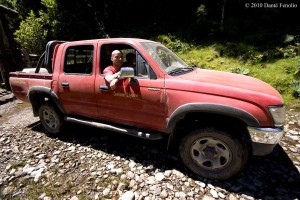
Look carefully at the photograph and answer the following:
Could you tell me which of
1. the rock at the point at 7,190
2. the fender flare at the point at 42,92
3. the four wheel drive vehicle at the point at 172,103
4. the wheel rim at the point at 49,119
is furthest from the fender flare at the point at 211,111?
the wheel rim at the point at 49,119

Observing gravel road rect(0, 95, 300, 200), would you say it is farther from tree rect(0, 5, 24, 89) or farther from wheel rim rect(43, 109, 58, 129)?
tree rect(0, 5, 24, 89)

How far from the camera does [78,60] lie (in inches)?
181

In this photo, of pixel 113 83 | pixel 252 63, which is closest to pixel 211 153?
pixel 113 83

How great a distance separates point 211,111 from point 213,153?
29.9 inches

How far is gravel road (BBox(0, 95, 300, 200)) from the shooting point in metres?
3.17

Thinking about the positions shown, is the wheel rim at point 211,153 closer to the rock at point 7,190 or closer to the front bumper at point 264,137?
the front bumper at point 264,137

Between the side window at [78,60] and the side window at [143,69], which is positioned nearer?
the side window at [143,69]

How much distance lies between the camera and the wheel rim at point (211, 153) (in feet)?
10.6

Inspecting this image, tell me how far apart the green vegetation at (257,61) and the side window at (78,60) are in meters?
5.83

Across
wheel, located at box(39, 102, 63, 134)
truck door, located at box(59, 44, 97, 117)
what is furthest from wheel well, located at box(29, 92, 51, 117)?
truck door, located at box(59, 44, 97, 117)

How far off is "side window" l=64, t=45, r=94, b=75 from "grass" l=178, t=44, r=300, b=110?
19.0ft

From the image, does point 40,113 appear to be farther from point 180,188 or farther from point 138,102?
point 180,188

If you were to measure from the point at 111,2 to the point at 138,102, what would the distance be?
17.5m

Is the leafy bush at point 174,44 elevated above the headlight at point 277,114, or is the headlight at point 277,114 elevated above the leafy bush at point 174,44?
the leafy bush at point 174,44
